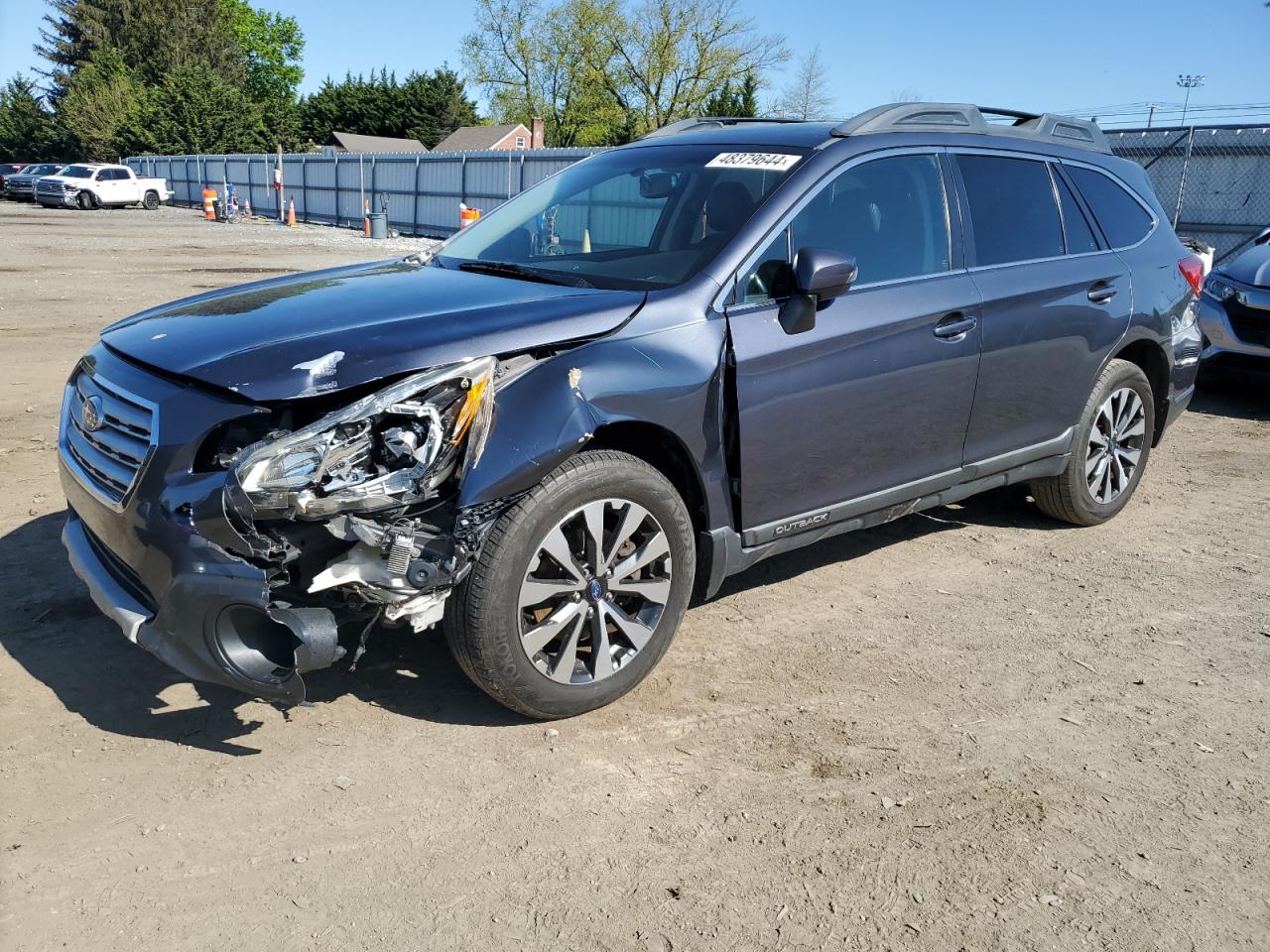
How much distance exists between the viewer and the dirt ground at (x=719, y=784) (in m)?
2.63

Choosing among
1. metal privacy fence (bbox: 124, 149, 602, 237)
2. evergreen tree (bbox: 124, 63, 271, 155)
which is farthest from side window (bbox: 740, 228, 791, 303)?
evergreen tree (bbox: 124, 63, 271, 155)

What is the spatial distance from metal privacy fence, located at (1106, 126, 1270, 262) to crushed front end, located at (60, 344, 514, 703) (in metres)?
13.5

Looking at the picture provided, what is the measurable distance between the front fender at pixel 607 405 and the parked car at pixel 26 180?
46.3 metres

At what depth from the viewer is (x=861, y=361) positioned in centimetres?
405

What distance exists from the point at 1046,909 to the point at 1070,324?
3.08m

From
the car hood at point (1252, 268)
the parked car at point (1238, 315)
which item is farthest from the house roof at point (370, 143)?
the parked car at point (1238, 315)

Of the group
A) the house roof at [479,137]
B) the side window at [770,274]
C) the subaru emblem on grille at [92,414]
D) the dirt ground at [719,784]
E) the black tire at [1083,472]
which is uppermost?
the house roof at [479,137]

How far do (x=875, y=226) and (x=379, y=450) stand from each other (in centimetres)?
224

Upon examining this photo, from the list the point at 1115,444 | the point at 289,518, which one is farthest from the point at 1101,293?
the point at 289,518

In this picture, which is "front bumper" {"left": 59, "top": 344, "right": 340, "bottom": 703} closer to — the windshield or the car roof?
the windshield

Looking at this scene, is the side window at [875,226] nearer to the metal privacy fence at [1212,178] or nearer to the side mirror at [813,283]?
the side mirror at [813,283]

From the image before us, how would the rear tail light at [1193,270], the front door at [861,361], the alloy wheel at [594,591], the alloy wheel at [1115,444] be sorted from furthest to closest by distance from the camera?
the rear tail light at [1193,270], the alloy wheel at [1115,444], the front door at [861,361], the alloy wheel at [594,591]

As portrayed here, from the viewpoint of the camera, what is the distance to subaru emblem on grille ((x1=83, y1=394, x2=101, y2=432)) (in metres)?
3.38

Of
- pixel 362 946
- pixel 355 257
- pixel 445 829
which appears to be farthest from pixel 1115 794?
pixel 355 257
